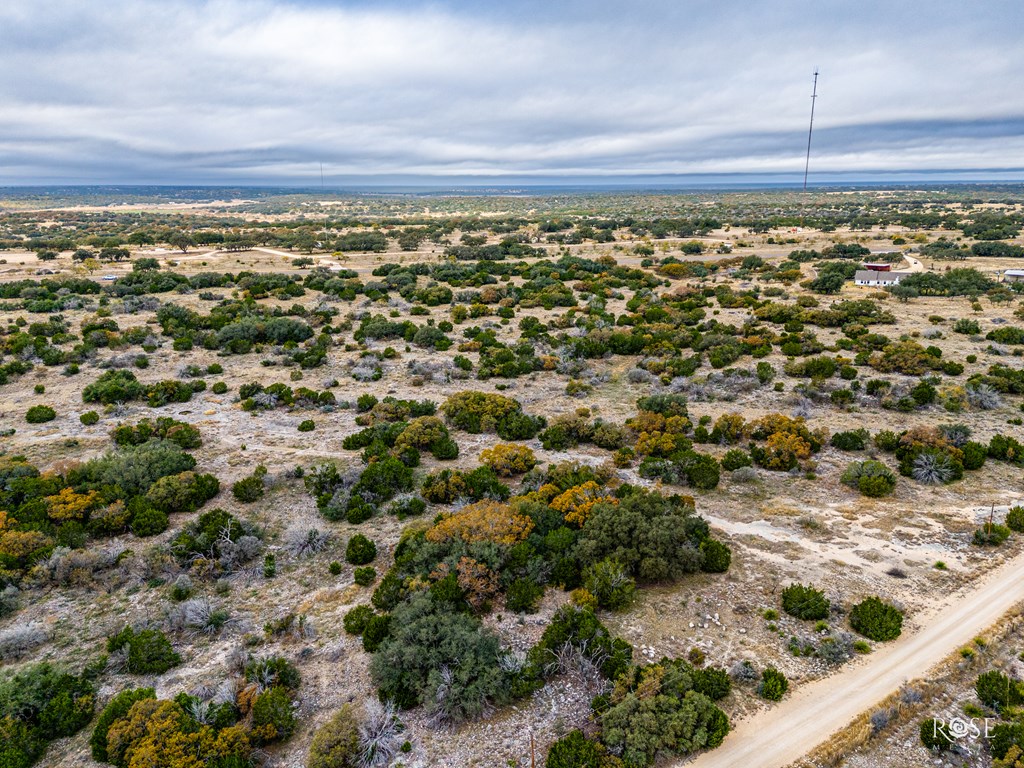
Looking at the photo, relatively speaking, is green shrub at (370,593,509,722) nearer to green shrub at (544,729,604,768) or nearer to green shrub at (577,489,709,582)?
green shrub at (544,729,604,768)

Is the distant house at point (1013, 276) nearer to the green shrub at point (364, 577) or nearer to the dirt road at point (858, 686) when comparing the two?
the dirt road at point (858, 686)

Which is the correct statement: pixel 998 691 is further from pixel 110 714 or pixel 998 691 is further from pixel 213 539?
pixel 213 539

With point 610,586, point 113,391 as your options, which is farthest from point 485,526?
point 113,391

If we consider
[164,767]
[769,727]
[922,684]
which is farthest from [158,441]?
[922,684]

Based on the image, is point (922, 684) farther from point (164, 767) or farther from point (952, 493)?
point (164, 767)

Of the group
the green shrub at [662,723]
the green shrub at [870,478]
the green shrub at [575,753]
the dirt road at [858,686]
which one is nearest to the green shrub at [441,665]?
the green shrub at [575,753]

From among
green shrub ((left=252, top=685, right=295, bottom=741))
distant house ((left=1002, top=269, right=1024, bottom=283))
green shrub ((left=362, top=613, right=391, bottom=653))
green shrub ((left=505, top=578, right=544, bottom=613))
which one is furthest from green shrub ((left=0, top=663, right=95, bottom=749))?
distant house ((left=1002, top=269, right=1024, bottom=283))
